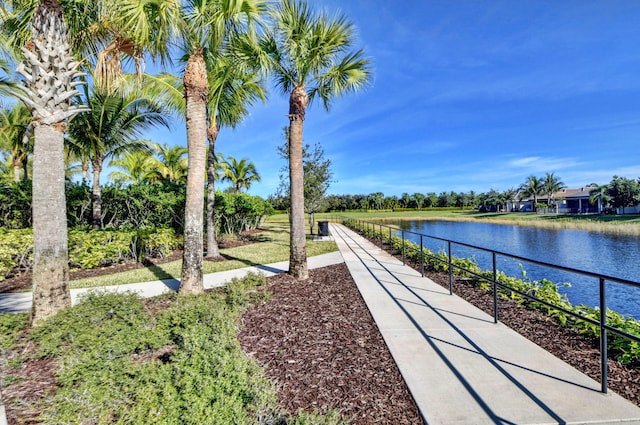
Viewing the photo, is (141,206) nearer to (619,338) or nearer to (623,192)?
(619,338)

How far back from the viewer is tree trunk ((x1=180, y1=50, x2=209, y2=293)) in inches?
209

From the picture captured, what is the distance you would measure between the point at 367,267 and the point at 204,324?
534 cm

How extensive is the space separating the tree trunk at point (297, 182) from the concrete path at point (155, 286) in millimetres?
926

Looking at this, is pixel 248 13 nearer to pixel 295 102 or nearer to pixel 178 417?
pixel 295 102

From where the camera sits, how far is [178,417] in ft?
6.04

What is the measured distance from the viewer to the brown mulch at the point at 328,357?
7.94 feet

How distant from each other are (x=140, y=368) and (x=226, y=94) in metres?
8.81

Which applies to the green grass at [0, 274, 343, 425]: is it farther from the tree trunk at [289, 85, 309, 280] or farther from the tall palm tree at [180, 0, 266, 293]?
the tree trunk at [289, 85, 309, 280]

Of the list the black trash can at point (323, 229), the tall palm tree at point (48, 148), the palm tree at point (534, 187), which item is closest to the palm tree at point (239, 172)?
the black trash can at point (323, 229)

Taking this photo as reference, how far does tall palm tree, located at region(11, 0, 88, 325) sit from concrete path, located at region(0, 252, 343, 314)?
1.49ft

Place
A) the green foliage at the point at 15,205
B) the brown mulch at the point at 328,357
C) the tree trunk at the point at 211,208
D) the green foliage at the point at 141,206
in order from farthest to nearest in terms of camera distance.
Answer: the green foliage at the point at 141,206, the tree trunk at the point at 211,208, the green foliage at the point at 15,205, the brown mulch at the point at 328,357

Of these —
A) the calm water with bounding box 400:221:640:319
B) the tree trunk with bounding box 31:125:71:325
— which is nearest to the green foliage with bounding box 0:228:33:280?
the tree trunk with bounding box 31:125:71:325

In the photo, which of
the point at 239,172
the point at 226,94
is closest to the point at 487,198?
the point at 239,172

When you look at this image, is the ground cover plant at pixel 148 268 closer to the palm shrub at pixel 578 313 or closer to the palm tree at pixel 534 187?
the palm shrub at pixel 578 313
